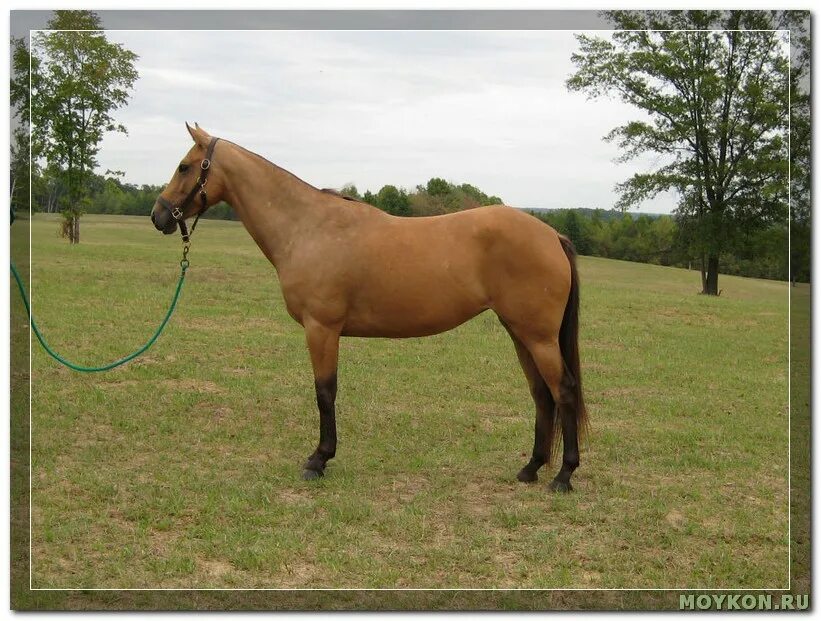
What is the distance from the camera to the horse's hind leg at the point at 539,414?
19.2 feet

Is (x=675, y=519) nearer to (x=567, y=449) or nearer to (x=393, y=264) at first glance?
(x=567, y=449)

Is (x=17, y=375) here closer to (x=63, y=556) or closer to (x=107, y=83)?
(x=63, y=556)

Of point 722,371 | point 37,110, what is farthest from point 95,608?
point 722,371

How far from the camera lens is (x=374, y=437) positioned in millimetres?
7051

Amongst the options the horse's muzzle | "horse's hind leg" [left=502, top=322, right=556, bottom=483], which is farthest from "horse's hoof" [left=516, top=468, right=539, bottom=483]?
the horse's muzzle

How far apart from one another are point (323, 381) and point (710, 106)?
631cm

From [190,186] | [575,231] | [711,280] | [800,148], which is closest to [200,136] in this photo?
[190,186]

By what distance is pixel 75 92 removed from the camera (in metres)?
6.49

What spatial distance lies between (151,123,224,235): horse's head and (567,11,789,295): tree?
118 inches

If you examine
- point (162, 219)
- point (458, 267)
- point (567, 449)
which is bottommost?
point (567, 449)

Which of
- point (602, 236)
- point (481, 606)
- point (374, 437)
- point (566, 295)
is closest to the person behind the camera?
point (481, 606)

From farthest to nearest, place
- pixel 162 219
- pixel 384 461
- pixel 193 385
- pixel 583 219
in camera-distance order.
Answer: pixel 583 219 < pixel 193 385 < pixel 384 461 < pixel 162 219

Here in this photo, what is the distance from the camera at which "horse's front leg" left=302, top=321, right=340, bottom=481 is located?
5645mm

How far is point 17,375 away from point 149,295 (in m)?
8.41
